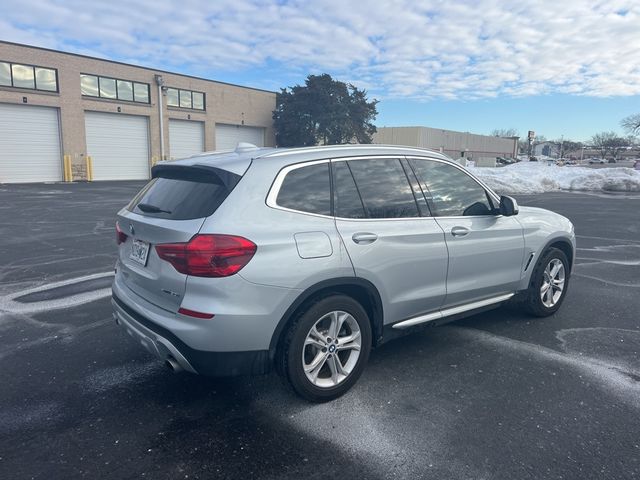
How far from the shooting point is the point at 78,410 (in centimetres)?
323

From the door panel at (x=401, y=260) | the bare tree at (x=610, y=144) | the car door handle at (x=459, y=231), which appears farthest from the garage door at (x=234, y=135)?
the bare tree at (x=610, y=144)

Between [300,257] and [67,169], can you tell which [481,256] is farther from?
[67,169]

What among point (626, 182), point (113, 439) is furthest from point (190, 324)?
point (626, 182)

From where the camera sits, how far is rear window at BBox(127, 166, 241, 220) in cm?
302

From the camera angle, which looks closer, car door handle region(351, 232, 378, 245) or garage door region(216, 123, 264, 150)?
car door handle region(351, 232, 378, 245)

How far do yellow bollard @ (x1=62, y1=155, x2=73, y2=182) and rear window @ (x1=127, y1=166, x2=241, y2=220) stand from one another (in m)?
29.8

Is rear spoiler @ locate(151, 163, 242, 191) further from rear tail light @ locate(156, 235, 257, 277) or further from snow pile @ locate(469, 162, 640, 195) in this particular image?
snow pile @ locate(469, 162, 640, 195)

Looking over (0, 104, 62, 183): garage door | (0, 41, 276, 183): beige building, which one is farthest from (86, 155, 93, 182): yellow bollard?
(0, 104, 62, 183): garage door

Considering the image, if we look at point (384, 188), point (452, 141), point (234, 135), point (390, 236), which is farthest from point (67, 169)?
point (452, 141)

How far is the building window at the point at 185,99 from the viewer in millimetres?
35094

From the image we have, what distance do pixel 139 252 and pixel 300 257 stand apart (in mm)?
1171

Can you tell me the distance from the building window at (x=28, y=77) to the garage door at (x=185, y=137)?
848cm

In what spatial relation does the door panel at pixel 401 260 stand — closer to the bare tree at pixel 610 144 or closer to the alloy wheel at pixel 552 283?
the alloy wheel at pixel 552 283

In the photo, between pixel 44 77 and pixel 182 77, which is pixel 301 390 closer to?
pixel 44 77
